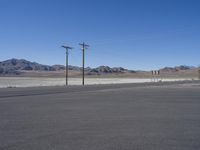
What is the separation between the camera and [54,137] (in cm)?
893

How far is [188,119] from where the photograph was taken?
12.8m

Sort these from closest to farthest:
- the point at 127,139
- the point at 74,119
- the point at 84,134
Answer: the point at 127,139 < the point at 84,134 < the point at 74,119

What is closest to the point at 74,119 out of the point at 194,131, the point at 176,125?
the point at 176,125

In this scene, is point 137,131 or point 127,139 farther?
point 137,131

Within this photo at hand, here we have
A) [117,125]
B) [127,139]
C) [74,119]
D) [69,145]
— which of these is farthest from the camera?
Answer: [74,119]

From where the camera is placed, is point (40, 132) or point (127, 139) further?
point (40, 132)

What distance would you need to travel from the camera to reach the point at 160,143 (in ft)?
27.0

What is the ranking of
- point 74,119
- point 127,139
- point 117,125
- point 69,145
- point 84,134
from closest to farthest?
point 69,145, point 127,139, point 84,134, point 117,125, point 74,119

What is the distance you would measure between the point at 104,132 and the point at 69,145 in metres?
1.98

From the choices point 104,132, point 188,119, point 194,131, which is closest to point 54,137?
point 104,132

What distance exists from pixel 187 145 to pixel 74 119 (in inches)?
218

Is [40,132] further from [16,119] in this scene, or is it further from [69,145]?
[16,119]

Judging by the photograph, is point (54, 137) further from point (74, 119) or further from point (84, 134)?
point (74, 119)

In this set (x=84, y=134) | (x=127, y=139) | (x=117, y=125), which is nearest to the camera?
(x=127, y=139)
